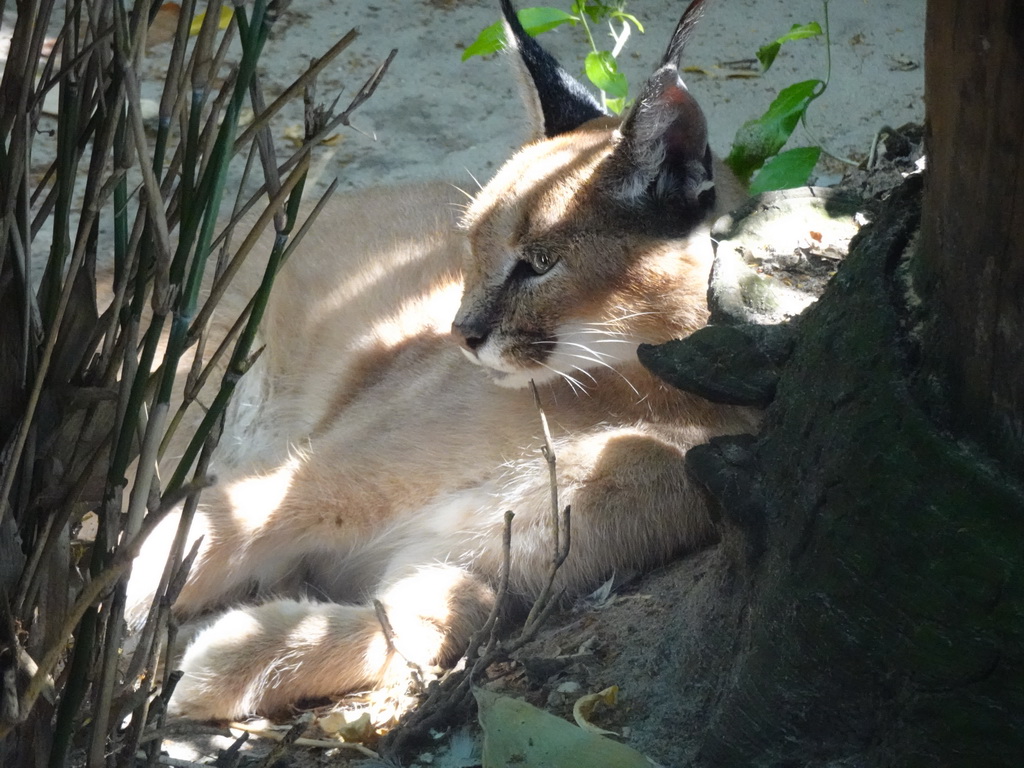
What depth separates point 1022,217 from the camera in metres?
1.08

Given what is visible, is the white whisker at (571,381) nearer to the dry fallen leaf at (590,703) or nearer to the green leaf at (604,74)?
the dry fallen leaf at (590,703)

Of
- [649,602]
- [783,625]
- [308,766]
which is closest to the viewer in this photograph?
[783,625]

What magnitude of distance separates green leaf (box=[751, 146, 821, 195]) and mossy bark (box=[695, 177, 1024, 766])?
1395mm

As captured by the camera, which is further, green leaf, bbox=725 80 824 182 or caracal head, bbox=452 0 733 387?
green leaf, bbox=725 80 824 182

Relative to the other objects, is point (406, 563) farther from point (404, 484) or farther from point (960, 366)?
point (960, 366)

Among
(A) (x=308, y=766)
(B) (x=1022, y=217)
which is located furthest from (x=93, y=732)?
(B) (x=1022, y=217)

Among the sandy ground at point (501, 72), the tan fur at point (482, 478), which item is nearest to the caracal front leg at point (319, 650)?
the tan fur at point (482, 478)

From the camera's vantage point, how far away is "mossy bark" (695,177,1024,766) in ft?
3.76

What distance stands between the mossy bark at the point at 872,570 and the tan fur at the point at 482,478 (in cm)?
76

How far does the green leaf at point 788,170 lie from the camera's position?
9.37ft

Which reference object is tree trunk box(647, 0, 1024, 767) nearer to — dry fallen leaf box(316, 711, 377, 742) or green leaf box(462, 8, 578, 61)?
dry fallen leaf box(316, 711, 377, 742)

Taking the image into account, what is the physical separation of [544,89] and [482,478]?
3.30ft

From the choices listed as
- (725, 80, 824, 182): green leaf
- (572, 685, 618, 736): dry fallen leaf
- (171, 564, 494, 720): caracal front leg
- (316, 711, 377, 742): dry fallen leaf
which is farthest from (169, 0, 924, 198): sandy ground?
(572, 685, 618, 736): dry fallen leaf

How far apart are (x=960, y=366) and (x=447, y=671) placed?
1.32 meters
